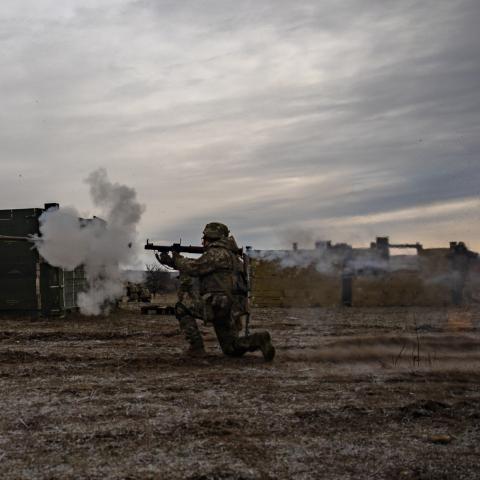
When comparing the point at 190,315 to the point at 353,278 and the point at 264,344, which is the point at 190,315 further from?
the point at 353,278

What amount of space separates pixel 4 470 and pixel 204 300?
241 inches

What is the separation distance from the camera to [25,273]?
68.6ft

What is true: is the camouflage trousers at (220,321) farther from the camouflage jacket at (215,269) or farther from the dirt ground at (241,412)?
the dirt ground at (241,412)

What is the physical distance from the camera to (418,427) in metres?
6.51

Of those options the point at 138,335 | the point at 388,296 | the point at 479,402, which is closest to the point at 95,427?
the point at 479,402

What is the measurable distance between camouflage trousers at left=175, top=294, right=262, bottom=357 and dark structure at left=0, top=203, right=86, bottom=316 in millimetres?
10713

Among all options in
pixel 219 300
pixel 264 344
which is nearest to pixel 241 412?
pixel 264 344

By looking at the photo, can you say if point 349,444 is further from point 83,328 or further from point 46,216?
point 46,216

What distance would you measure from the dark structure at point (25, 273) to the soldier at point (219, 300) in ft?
34.9

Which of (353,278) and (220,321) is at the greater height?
(353,278)

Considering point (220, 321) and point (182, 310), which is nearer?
point (220, 321)

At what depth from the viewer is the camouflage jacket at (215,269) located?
11.2 meters

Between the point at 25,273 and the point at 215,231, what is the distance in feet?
38.0

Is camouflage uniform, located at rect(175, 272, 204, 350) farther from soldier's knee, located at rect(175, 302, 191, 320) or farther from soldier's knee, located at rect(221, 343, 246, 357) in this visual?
soldier's knee, located at rect(221, 343, 246, 357)
